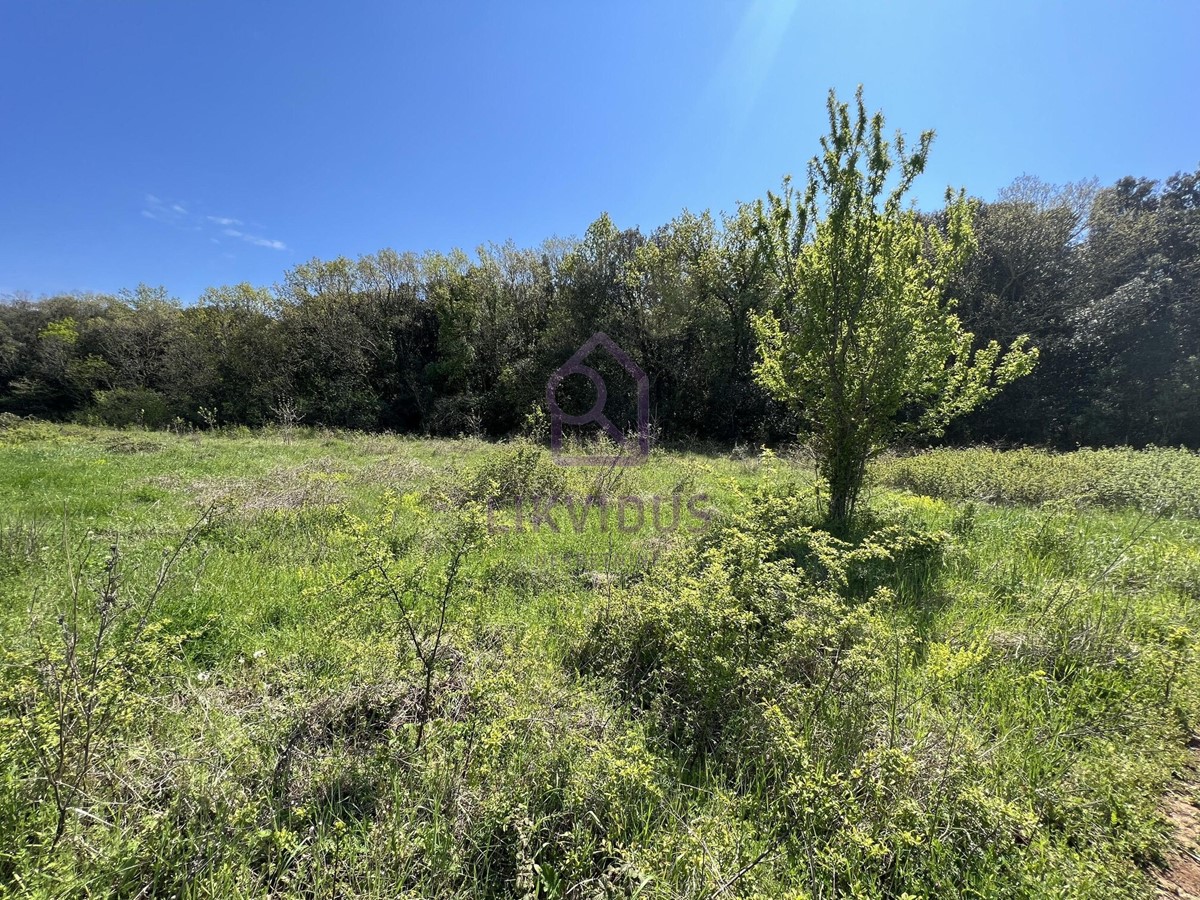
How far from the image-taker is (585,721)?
231 cm

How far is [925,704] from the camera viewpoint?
245cm

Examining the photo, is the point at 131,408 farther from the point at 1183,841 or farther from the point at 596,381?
the point at 1183,841

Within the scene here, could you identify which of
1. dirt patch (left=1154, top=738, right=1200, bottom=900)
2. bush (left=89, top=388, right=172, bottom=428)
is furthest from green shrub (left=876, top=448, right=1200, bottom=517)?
bush (left=89, top=388, right=172, bottom=428)

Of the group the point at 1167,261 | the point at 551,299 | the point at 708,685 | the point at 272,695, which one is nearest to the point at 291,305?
the point at 551,299

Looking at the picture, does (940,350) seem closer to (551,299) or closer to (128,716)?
(128,716)

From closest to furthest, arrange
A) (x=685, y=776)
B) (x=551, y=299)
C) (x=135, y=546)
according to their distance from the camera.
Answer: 1. (x=685, y=776)
2. (x=135, y=546)
3. (x=551, y=299)

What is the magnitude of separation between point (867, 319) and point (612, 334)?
45.8 feet

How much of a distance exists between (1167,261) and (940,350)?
1955 centimetres

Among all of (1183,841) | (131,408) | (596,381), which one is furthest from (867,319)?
(131,408)

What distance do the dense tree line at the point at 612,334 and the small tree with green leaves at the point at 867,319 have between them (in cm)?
1060

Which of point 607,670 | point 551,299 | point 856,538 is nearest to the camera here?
point 607,670

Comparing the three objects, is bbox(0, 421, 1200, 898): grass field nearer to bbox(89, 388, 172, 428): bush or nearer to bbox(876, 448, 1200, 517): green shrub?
bbox(876, 448, 1200, 517): green shrub

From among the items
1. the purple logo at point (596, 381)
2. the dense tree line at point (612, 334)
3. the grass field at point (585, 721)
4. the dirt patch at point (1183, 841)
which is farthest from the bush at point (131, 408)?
the dirt patch at point (1183, 841)

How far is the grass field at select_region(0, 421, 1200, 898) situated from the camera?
1626mm
